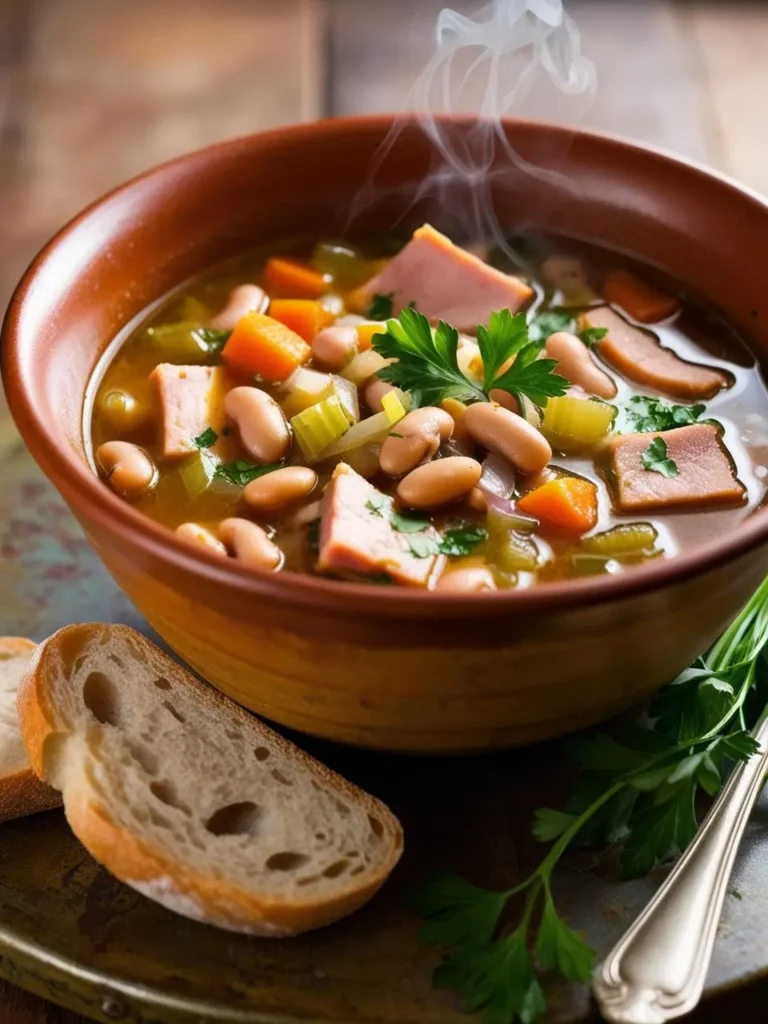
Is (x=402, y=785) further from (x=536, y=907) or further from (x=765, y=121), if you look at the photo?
(x=765, y=121)

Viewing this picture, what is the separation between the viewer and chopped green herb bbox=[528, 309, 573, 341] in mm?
2664

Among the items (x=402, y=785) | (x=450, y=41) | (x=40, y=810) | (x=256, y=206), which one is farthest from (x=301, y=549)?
(x=450, y=41)

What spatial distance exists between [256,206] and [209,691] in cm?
120

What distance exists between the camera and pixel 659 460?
90.4 inches

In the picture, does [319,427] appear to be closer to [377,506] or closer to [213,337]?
[377,506]

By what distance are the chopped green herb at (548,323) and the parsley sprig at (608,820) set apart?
767 millimetres

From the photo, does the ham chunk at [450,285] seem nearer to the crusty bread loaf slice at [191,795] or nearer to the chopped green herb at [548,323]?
the chopped green herb at [548,323]

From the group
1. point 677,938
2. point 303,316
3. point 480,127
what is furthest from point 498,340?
point 677,938

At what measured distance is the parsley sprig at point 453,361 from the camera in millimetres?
2271

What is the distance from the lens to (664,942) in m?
1.78

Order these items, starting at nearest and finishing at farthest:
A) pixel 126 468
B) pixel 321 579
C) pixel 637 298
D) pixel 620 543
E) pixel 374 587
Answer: pixel 374 587 < pixel 321 579 < pixel 620 543 < pixel 126 468 < pixel 637 298

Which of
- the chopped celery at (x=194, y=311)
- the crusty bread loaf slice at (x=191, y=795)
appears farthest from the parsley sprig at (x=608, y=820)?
the chopped celery at (x=194, y=311)

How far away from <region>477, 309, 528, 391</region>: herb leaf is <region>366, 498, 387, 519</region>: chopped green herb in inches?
12.5

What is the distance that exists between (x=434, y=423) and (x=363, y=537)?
280mm
